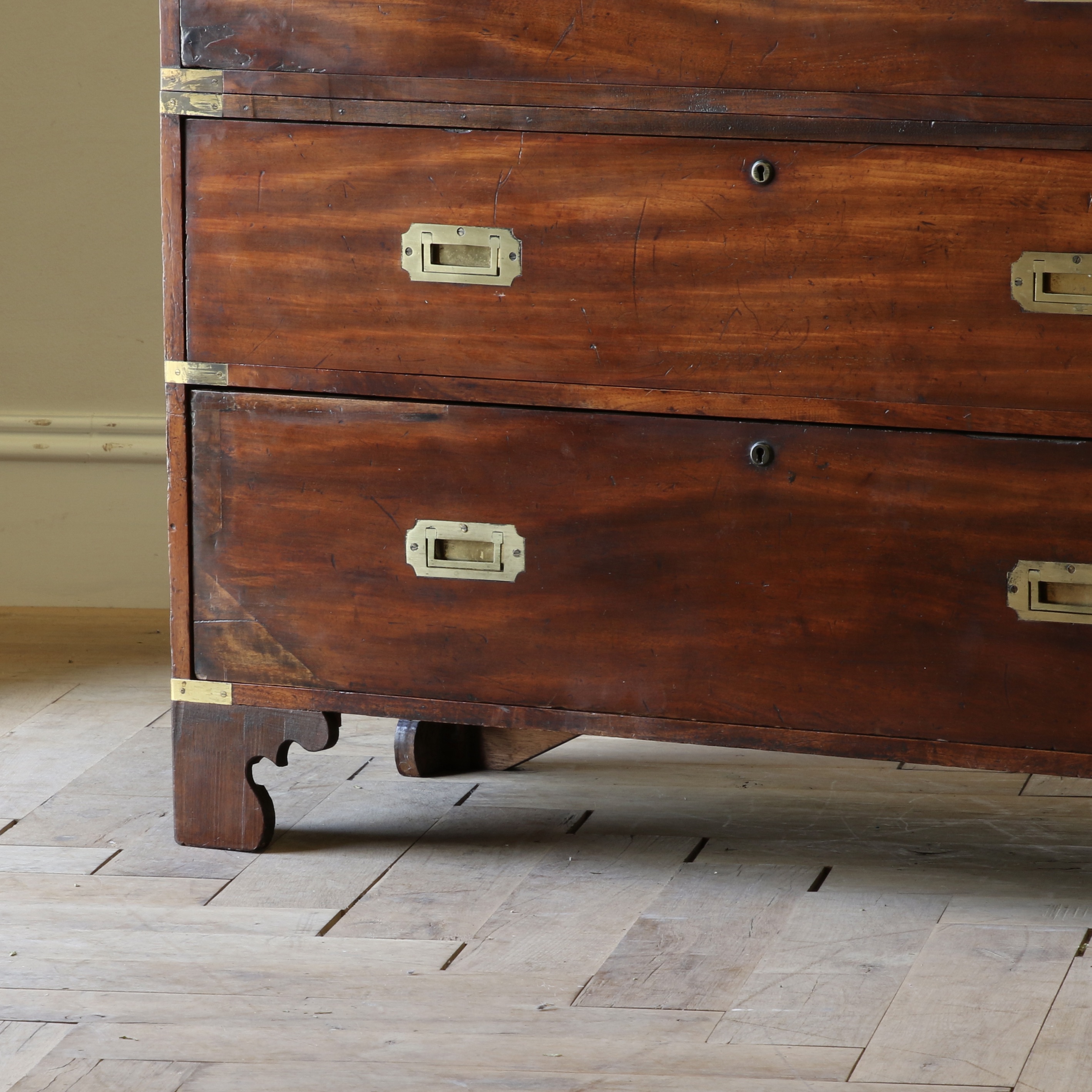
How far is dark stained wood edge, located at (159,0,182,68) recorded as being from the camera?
5.19 ft

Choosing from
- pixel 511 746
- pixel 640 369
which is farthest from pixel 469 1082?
pixel 511 746

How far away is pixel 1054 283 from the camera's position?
1417mm

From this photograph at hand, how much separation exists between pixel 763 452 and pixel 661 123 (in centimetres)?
30

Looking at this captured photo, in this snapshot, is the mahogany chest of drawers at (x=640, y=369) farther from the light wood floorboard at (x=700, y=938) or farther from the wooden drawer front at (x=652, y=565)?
the light wood floorboard at (x=700, y=938)

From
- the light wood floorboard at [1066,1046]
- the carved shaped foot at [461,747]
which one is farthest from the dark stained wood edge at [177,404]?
the light wood floorboard at [1066,1046]

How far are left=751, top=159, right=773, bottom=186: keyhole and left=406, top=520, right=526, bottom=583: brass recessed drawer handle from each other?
15.2 inches

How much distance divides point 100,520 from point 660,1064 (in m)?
1.73

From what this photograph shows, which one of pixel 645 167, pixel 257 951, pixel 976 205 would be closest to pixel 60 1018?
pixel 257 951

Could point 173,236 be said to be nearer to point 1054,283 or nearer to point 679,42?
point 679,42

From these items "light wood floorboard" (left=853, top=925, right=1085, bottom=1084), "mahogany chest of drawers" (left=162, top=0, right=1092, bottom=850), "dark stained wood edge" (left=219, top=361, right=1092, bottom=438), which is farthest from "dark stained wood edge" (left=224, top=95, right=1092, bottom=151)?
"light wood floorboard" (left=853, top=925, right=1085, bottom=1084)

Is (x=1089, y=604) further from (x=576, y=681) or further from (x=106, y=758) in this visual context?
(x=106, y=758)

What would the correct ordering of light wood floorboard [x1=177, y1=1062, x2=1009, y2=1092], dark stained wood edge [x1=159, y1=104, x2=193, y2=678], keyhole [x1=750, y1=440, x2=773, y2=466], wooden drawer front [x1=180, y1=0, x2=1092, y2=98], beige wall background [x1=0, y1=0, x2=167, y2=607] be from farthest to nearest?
beige wall background [x1=0, y1=0, x2=167, y2=607], dark stained wood edge [x1=159, y1=104, x2=193, y2=678], keyhole [x1=750, y1=440, x2=773, y2=466], wooden drawer front [x1=180, y1=0, x2=1092, y2=98], light wood floorboard [x1=177, y1=1062, x2=1009, y2=1092]

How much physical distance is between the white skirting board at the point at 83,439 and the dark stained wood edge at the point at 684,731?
3.71ft

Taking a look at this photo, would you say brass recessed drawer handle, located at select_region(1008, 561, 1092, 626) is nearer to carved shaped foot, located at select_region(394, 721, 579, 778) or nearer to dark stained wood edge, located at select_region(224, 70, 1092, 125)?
dark stained wood edge, located at select_region(224, 70, 1092, 125)
